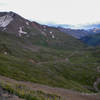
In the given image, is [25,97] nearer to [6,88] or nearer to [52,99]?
[6,88]

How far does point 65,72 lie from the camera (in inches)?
5507

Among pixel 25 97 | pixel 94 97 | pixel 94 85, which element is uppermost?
pixel 25 97

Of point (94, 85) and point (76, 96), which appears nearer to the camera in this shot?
point (76, 96)

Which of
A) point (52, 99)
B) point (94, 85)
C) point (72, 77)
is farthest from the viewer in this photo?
point (72, 77)

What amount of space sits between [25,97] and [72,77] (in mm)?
108167

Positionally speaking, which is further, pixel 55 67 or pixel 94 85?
pixel 55 67

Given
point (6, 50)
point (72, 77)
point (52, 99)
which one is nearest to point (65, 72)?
point (72, 77)

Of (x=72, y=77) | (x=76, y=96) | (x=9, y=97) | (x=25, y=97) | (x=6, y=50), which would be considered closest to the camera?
(x=9, y=97)

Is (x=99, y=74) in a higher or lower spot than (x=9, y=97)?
lower

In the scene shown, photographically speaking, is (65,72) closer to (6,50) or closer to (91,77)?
(91,77)

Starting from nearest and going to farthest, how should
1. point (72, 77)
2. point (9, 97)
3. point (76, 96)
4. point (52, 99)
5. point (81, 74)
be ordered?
point (9, 97), point (52, 99), point (76, 96), point (72, 77), point (81, 74)

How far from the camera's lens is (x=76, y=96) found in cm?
5419

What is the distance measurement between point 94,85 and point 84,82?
807 cm

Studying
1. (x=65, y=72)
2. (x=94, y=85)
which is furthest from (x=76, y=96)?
(x=65, y=72)
